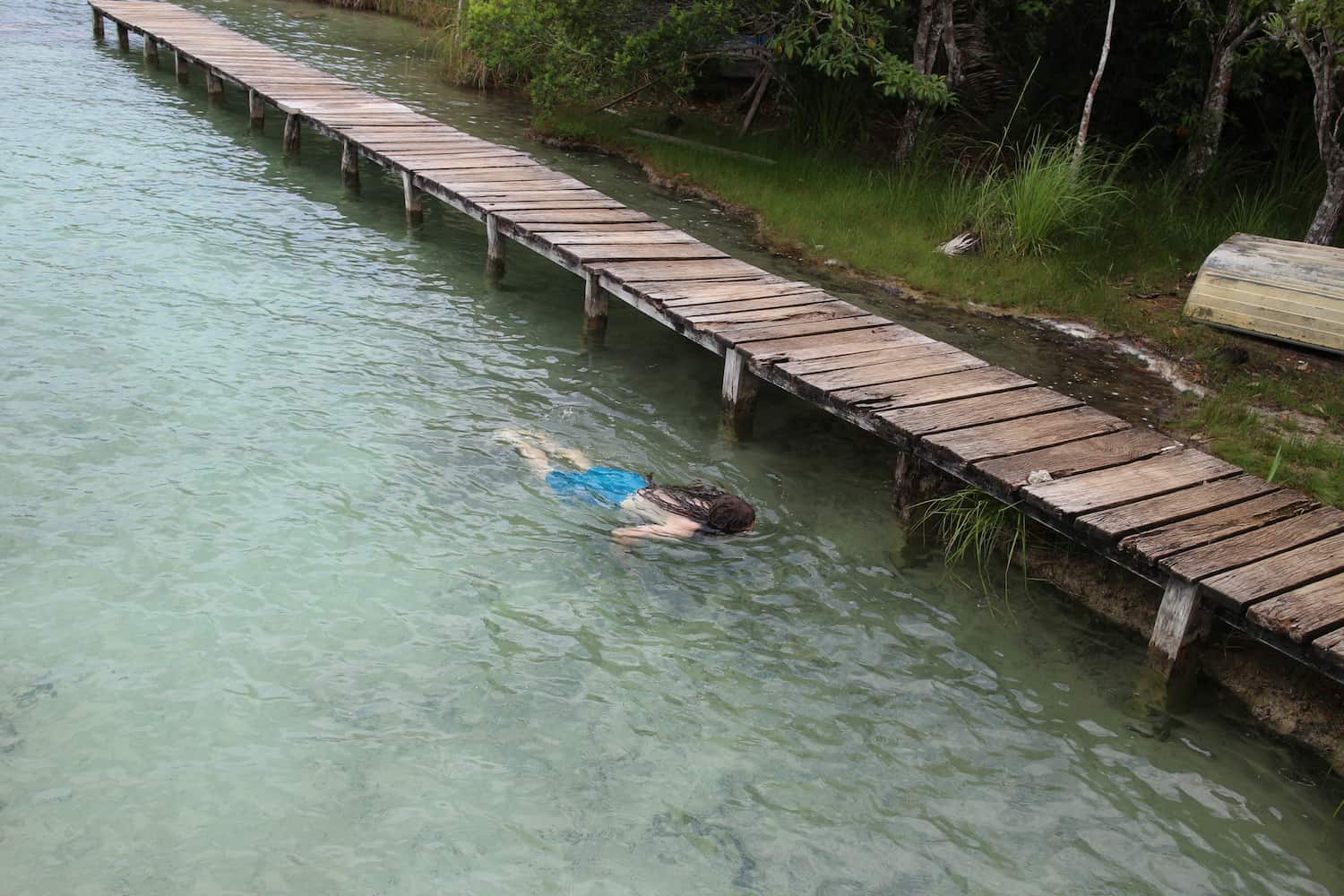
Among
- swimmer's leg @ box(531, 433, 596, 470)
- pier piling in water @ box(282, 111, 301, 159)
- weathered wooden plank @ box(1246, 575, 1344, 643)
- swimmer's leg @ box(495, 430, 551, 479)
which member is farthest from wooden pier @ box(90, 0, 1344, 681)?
pier piling in water @ box(282, 111, 301, 159)

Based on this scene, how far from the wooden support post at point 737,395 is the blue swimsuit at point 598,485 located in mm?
1016

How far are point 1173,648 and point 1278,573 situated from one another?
525 millimetres

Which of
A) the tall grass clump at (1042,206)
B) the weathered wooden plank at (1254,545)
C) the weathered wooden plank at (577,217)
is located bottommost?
the weathered wooden plank at (1254,545)

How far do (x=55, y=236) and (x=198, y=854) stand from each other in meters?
7.01

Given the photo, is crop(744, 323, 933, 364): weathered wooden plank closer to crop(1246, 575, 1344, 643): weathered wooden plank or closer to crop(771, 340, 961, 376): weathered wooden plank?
crop(771, 340, 961, 376): weathered wooden plank

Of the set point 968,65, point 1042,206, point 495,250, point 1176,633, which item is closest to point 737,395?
point 1176,633

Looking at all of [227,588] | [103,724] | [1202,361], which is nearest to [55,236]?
[227,588]

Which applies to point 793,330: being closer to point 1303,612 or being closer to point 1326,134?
point 1303,612

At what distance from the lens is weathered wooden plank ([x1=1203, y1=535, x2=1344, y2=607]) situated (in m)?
4.56

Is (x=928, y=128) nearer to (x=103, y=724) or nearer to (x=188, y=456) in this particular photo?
(x=188, y=456)

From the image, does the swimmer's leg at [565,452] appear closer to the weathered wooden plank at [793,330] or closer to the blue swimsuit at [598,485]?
the blue swimsuit at [598,485]

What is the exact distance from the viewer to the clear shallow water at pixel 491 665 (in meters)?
3.88

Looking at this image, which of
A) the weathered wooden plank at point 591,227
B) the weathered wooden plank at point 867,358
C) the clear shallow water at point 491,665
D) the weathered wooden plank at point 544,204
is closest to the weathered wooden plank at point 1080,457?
the clear shallow water at point 491,665

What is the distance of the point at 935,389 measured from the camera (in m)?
6.35
